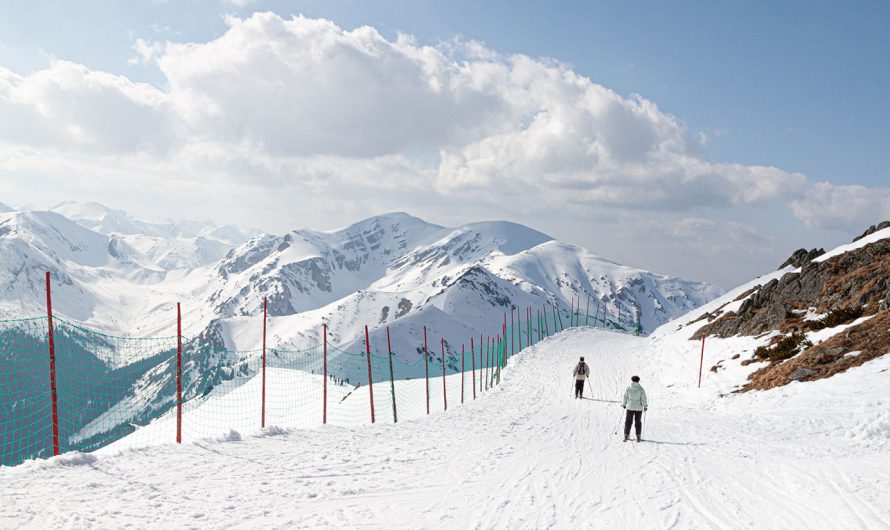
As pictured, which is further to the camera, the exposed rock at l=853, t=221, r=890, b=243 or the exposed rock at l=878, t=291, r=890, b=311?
the exposed rock at l=853, t=221, r=890, b=243

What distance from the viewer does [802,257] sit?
1877 inches

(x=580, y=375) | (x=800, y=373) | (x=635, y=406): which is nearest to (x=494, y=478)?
(x=635, y=406)

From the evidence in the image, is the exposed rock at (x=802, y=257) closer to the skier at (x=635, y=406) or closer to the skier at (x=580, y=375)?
the skier at (x=580, y=375)

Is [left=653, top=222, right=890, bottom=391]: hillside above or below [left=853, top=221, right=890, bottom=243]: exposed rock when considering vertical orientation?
below

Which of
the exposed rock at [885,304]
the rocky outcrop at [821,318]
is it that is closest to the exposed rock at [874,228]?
the rocky outcrop at [821,318]

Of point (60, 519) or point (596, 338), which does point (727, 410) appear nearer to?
point (60, 519)

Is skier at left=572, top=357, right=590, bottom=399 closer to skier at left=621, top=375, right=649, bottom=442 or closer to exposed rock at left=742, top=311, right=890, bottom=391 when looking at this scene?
exposed rock at left=742, top=311, right=890, bottom=391

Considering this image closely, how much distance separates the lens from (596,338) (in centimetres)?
6322

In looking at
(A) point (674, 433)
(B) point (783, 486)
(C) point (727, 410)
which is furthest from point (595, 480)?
(C) point (727, 410)

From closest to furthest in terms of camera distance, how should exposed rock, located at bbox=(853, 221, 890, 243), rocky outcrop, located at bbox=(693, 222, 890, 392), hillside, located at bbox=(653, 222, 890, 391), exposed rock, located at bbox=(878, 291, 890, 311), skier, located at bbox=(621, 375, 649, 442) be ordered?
skier, located at bbox=(621, 375, 649, 442), rocky outcrop, located at bbox=(693, 222, 890, 392), hillside, located at bbox=(653, 222, 890, 391), exposed rock, located at bbox=(878, 291, 890, 311), exposed rock, located at bbox=(853, 221, 890, 243)

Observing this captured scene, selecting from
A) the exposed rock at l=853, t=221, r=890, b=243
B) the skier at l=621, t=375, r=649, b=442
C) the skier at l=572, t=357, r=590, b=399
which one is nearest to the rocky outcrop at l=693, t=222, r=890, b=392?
the exposed rock at l=853, t=221, r=890, b=243

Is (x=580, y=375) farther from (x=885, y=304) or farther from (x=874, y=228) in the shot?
(x=874, y=228)

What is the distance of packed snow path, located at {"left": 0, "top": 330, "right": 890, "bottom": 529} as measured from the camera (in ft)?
27.6

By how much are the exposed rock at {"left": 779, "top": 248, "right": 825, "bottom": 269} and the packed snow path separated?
1276 inches
